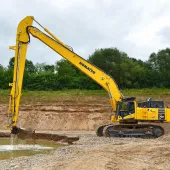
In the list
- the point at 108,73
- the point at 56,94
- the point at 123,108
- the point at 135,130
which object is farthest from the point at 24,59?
the point at 108,73

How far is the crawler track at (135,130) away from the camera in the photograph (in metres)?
21.4

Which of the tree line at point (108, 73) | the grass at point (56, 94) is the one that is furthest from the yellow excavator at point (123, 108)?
the tree line at point (108, 73)

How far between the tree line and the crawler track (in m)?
24.6

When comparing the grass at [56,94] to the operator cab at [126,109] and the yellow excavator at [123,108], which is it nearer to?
the yellow excavator at [123,108]

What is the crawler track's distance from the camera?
21.4 metres

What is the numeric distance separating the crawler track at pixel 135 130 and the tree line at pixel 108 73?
24.6m

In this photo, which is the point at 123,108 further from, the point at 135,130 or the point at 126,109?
the point at 135,130

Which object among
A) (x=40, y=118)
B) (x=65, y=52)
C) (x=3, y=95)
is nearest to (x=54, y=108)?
(x=40, y=118)

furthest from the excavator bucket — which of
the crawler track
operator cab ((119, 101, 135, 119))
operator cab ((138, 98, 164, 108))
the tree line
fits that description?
the tree line

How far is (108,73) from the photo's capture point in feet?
189

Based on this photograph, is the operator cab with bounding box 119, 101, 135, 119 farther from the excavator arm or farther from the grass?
the grass

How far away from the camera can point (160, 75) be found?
53.6m

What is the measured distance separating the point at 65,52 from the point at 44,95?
700 inches

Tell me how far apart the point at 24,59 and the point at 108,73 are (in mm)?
38505
